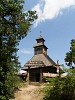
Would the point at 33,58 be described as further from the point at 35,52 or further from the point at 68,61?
the point at 68,61

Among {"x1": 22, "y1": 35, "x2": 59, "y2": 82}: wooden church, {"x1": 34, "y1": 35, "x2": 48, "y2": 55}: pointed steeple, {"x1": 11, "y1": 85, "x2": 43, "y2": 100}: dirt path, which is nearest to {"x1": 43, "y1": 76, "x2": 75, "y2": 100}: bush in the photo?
{"x1": 11, "y1": 85, "x2": 43, "y2": 100}: dirt path

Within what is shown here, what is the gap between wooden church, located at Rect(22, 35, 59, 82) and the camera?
4650 cm

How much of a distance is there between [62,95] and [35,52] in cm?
2487

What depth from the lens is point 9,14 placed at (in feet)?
80.8

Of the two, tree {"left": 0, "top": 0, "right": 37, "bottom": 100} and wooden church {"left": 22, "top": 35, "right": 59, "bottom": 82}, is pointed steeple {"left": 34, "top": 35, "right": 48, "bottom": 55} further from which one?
tree {"left": 0, "top": 0, "right": 37, "bottom": 100}

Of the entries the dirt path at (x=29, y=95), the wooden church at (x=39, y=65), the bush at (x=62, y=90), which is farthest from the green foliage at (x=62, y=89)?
the wooden church at (x=39, y=65)

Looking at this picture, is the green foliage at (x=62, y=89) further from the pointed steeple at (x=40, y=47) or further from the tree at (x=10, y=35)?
the pointed steeple at (x=40, y=47)

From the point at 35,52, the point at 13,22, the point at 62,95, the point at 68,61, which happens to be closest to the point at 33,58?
the point at 35,52

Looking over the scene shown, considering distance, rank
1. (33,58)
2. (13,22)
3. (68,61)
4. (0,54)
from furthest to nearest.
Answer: (33,58), (68,61), (13,22), (0,54)

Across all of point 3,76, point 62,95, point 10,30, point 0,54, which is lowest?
point 62,95

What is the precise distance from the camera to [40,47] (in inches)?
2080

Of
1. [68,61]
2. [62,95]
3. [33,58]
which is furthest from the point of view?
[33,58]

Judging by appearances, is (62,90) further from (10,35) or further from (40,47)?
(40,47)

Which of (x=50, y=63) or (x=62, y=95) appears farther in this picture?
(x=50, y=63)
